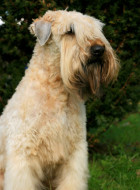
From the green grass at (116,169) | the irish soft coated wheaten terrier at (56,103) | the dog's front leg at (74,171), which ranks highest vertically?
the irish soft coated wheaten terrier at (56,103)

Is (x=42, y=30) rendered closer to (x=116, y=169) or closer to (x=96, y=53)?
(x=96, y=53)

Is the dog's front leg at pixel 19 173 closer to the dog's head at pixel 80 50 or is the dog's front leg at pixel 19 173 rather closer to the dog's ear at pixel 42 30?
the dog's head at pixel 80 50

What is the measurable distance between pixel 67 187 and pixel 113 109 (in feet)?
5.78

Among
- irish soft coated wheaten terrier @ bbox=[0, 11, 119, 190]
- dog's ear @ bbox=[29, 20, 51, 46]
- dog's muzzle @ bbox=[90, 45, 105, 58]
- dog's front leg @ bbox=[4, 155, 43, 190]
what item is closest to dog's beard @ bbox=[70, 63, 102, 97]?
irish soft coated wheaten terrier @ bbox=[0, 11, 119, 190]

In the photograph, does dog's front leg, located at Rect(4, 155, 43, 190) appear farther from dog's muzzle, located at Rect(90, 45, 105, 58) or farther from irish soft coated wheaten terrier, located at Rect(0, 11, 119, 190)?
dog's muzzle, located at Rect(90, 45, 105, 58)

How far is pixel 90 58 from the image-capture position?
2.83 m

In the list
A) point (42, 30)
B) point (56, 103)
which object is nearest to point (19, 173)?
point (56, 103)

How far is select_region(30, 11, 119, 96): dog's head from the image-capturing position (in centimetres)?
285

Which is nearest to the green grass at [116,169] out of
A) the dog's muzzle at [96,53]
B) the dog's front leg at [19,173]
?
the dog's front leg at [19,173]

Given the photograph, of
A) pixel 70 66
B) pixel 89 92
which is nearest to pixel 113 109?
pixel 89 92

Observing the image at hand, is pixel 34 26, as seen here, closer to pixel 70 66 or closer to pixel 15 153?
pixel 70 66

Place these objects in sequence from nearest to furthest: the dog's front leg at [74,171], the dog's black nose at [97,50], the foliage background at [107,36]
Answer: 1. the dog's black nose at [97,50]
2. the dog's front leg at [74,171]
3. the foliage background at [107,36]

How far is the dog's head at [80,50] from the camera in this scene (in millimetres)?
2854

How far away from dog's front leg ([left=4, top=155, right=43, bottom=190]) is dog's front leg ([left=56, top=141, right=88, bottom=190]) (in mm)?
326
